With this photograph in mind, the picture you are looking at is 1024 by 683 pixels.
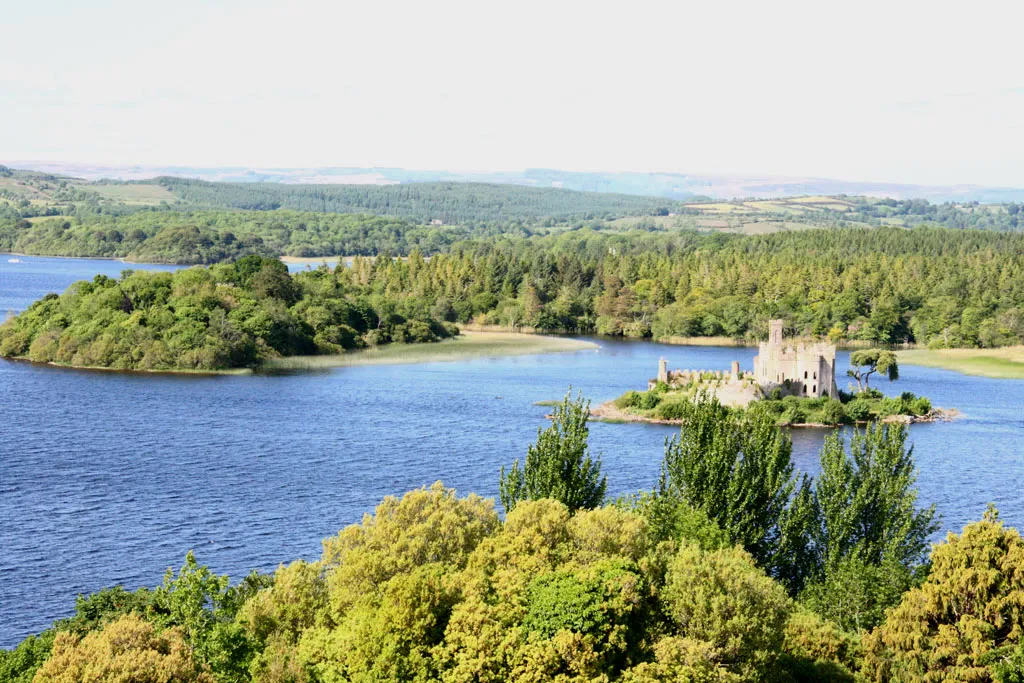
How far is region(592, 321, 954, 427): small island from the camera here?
72938 millimetres

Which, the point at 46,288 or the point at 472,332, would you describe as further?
the point at 46,288

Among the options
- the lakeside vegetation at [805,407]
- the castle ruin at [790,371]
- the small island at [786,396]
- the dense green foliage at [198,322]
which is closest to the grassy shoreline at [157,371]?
the dense green foliage at [198,322]

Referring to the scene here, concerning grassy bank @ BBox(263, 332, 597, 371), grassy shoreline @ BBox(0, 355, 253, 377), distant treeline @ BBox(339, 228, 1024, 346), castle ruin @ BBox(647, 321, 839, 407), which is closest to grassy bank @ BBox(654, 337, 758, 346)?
distant treeline @ BBox(339, 228, 1024, 346)

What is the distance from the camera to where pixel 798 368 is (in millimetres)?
76750

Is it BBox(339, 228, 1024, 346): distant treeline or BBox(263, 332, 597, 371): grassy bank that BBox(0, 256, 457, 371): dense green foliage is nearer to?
BBox(263, 332, 597, 371): grassy bank

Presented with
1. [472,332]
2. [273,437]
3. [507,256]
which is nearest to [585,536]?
[273,437]

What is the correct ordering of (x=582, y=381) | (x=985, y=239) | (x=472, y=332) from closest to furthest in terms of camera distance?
(x=582, y=381) < (x=472, y=332) < (x=985, y=239)

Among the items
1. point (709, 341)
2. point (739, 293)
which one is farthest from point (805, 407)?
point (739, 293)

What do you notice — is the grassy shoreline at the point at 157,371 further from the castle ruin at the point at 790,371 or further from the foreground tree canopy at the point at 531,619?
the foreground tree canopy at the point at 531,619

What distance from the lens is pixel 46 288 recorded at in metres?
149

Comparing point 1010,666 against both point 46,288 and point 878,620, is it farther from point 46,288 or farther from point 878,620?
point 46,288

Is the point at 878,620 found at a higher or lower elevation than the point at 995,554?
lower

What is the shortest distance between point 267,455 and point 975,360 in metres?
74.3

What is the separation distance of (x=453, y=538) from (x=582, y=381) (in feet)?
204
